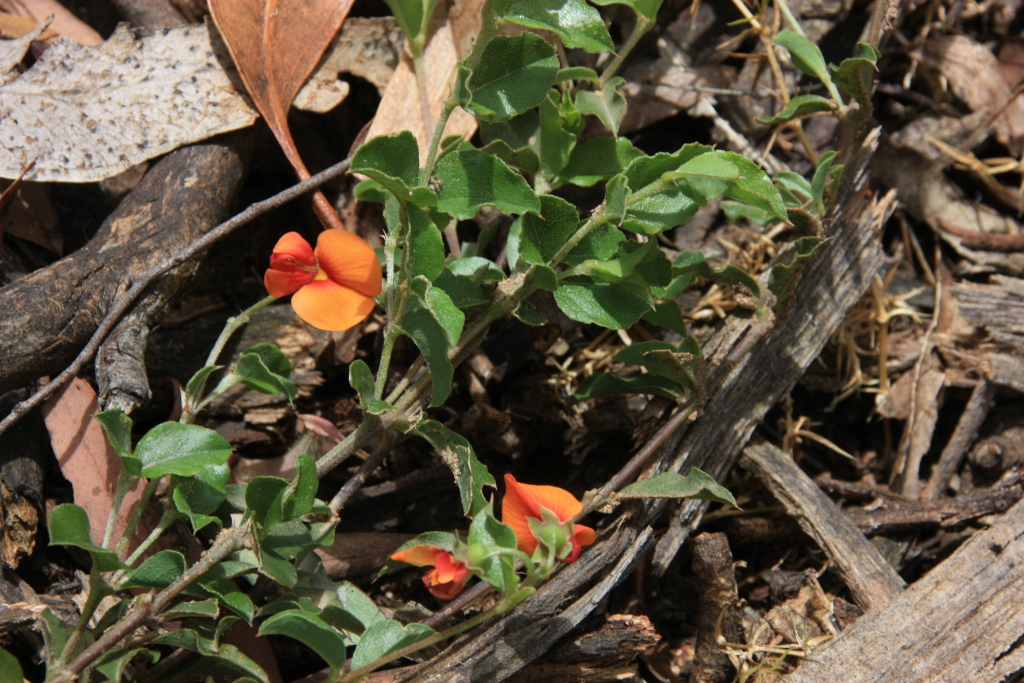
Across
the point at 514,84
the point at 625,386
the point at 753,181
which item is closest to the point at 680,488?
the point at 625,386

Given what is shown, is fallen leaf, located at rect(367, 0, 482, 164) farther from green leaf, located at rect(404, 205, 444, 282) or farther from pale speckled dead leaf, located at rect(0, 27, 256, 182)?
green leaf, located at rect(404, 205, 444, 282)

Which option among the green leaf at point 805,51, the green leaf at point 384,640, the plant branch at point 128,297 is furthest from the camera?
the green leaf at point 805,51

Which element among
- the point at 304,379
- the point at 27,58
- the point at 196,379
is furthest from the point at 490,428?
the point at 27,58

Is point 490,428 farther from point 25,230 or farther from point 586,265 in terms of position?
point 25,230

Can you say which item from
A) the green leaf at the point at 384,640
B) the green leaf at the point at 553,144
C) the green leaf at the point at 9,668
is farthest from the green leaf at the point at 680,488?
the green leaf at the point at 9,668

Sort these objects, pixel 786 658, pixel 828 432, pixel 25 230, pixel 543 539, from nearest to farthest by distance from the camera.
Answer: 1. pixel 543 539
2. pixel 786 658
3. pixel 25 230
4. pixel 828 432

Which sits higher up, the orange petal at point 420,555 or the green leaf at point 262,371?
the green leaf at point 262,371

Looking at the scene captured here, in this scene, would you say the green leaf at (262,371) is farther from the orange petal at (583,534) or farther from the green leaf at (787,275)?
the green leaf at (787,275)
